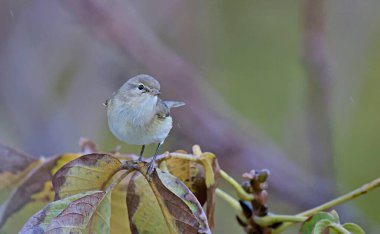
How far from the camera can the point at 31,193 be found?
1.47 m

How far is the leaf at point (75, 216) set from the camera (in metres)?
1.12

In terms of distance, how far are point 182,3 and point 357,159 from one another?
5.04ft

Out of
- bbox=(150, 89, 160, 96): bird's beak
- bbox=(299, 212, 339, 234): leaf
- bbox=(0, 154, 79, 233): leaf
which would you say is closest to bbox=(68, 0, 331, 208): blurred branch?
bbox=(150, 89, 160, 96): bird's beak

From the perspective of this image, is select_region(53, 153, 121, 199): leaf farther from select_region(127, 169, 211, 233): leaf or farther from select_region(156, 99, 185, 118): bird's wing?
select_region(156, 99, 185, 118): bird's wing

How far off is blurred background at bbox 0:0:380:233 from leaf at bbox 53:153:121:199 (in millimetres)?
1567

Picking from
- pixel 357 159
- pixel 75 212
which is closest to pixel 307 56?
pixel 75 212

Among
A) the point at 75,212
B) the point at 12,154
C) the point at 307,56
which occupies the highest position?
the point at 307,56

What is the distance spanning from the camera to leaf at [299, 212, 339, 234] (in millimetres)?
1236

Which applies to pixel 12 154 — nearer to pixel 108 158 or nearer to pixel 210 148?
pixel 108 158

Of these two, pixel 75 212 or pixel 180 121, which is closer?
pixel 75 212

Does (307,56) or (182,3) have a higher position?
(182,3)

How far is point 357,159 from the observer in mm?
4473

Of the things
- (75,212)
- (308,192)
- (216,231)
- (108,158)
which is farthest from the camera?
(216,231)

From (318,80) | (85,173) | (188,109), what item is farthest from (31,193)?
(188,109)
